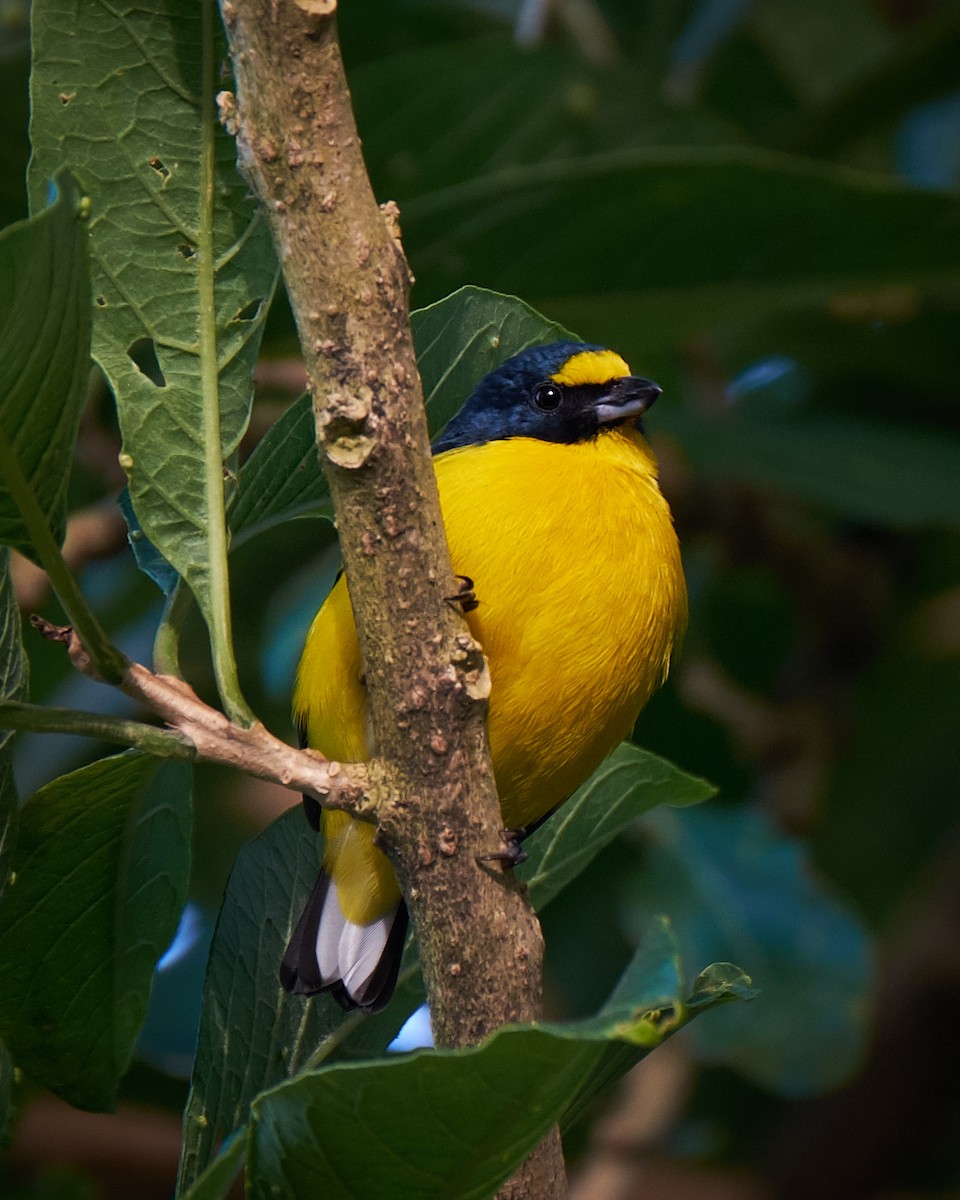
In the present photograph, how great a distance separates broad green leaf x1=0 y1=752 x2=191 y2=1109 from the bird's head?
1.26 m

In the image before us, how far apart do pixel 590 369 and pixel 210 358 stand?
4.20 feet

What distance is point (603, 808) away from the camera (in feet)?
6.59

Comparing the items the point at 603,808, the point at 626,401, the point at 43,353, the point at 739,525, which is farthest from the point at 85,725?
the point at 739,525

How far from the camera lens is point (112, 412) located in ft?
10.9

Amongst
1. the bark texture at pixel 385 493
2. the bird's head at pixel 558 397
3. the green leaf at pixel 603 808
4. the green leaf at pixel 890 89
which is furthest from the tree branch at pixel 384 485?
the green leaf at pixel 890 89

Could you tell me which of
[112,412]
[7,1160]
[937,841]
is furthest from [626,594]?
[937,841]

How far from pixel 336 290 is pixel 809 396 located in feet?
11.1

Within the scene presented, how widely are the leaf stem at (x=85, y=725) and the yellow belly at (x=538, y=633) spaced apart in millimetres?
720

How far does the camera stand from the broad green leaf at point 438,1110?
3.93 feet

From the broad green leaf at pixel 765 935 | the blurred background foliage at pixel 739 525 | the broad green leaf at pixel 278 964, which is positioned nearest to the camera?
the broad green leaf at pixel 278 964

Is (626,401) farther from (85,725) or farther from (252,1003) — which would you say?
(85,725)

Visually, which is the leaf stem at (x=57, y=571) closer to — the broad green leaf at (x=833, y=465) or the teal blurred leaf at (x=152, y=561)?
the teal blurred leaf at (x=152, y=561)

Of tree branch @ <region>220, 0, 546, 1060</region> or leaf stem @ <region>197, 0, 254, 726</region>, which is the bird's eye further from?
tree branch @ <region>220, 0, 546, 1060</region>

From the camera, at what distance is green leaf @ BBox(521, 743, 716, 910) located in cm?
198
